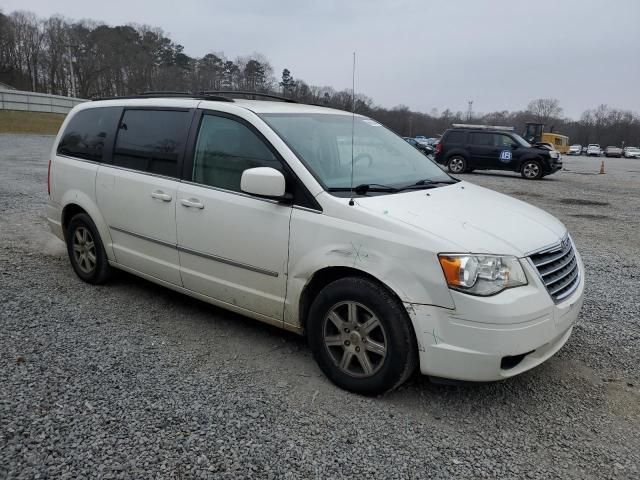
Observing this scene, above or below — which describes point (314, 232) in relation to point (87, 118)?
below

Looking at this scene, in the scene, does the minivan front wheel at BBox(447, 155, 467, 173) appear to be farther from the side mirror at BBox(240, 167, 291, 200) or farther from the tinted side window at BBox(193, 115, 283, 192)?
the side mirror at BBox(240, 167, 291, 200)

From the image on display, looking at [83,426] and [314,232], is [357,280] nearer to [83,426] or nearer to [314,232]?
[314,232]

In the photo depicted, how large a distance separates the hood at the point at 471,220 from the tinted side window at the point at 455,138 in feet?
53.9

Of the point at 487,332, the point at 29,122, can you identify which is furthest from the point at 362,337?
the point at 29,122

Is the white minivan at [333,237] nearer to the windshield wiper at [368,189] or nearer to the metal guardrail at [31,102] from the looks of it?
the windshield wiper at [368,189]

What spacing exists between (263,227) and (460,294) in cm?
137

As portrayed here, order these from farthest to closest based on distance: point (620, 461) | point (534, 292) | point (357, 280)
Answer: point (357, 280)
point (534, 292)
point (620, 461)

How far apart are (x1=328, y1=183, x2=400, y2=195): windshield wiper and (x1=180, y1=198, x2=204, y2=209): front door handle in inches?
41.8

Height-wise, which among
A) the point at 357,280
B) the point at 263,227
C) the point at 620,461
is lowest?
the point at 620,461

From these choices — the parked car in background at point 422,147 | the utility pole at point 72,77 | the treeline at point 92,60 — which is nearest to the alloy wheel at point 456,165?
the parked car in background at point 422,147

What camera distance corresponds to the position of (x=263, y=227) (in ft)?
11.0

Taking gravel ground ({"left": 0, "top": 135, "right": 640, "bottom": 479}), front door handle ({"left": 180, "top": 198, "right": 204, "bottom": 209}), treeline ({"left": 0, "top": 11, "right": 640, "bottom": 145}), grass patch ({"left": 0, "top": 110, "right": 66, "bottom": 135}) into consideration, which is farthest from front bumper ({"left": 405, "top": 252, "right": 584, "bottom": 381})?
treeline ({"left": 0, "top": 11, "right": 640, "bottom": 145})

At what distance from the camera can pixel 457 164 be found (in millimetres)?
19500

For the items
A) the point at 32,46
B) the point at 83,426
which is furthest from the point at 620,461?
the point at 32,46
